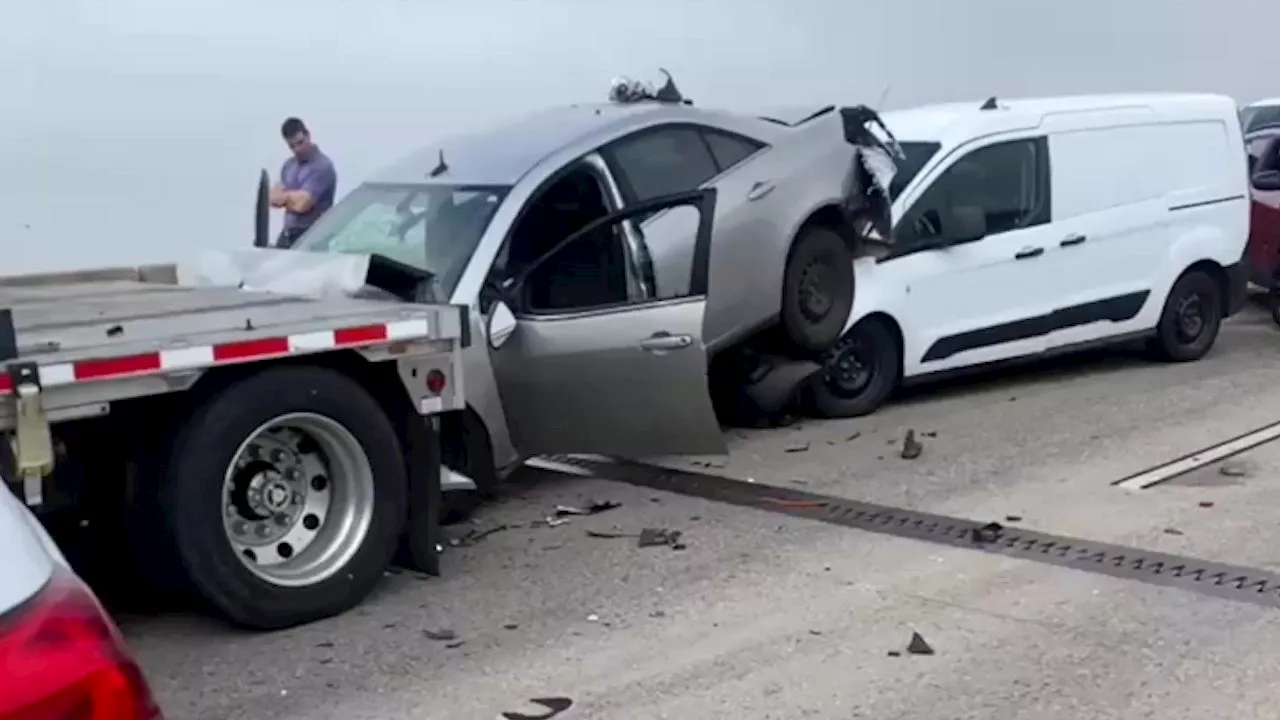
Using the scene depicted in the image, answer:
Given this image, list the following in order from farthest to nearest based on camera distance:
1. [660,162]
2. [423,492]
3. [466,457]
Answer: [660,162] → [466,457] → [423,492]

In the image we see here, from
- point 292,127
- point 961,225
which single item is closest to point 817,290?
point 961,225

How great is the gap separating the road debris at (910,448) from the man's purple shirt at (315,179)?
507 cm

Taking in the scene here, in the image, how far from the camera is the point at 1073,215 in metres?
10.1

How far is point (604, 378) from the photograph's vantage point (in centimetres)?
713

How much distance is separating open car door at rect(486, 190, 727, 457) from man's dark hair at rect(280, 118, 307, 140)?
5.03 meters

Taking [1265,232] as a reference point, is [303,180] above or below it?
above

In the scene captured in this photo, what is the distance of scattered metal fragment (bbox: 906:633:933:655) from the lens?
17.7 ft

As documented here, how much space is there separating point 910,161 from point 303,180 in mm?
4567

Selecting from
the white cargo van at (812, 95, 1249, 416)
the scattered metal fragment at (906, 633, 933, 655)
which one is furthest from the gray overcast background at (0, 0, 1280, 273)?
the scattered metal fragment at (906, 633, 933, 655)

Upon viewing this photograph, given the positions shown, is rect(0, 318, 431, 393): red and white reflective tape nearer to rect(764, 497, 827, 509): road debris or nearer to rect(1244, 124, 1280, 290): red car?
rect(764, 497, 827, 509): road debris

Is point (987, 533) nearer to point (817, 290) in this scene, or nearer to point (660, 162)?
point (817, 290)

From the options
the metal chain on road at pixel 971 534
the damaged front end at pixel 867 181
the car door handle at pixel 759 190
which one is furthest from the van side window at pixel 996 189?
the metal chain on road at pixel 971 534

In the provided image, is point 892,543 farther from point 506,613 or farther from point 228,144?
point 228,144

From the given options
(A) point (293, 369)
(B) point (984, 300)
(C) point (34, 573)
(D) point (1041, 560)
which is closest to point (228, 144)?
(B) point (984, 300)
